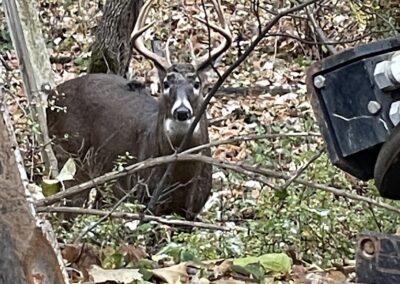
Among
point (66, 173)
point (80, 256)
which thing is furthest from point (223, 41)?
point (80, 256)

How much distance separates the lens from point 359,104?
8.75 feet

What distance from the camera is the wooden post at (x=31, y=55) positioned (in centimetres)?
954

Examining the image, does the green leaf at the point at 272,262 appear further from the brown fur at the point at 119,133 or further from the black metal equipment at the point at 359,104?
the brown fur at the point at 119,133

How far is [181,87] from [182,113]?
0.33 m

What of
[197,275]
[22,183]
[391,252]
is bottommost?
[197,275]

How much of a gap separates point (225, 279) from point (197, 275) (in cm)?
14

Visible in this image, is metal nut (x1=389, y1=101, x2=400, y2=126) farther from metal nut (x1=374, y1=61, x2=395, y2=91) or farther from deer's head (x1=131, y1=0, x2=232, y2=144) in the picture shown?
deer's head (x1=131, y1=0, x2=232, y2=144)

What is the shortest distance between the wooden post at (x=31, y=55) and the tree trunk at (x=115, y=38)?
1.56 m

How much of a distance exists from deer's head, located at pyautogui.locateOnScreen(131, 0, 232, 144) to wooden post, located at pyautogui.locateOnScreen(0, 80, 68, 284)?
6.05 metres

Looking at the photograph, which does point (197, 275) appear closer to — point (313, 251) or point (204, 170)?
point (313, 251)

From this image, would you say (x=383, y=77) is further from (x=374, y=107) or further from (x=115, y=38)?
(x=115, y=38)

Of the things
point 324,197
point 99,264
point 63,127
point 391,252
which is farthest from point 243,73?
point 391,252

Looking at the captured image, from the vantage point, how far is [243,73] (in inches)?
572

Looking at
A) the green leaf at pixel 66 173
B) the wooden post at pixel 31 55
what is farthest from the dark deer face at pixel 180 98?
the green leaf at pixel 66 173
